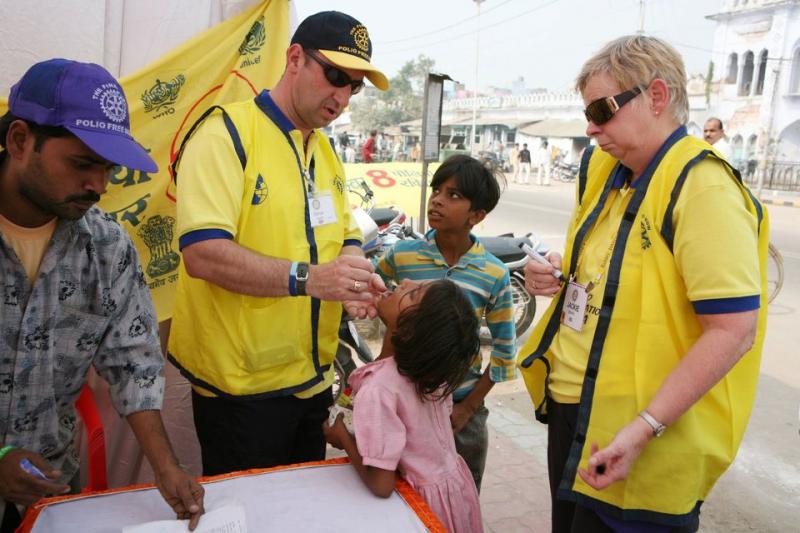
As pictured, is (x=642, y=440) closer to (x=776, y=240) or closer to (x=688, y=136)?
(x=688, y=136)

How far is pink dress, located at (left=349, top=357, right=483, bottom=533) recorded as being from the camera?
1729 millimetres

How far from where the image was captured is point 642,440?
1.53 metres

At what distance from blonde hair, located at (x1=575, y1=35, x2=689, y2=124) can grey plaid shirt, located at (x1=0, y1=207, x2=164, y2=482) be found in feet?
4.62

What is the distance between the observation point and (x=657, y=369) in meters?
1.60

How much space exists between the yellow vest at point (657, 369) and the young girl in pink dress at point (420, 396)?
1.19 feet

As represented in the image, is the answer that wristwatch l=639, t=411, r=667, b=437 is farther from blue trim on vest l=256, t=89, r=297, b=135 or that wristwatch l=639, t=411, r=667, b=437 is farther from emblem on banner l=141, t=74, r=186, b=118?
emblem on banner l=141, t=74, r=186, b=118

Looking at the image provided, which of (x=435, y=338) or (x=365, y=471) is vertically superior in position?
(x=435, y=338)

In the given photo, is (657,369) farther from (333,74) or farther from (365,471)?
(333,74)

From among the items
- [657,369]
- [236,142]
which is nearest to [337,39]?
[236,142]

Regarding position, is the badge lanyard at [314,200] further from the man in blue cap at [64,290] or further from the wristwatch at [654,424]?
the wristwatch at [654,424]

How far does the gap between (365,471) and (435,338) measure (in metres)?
0.41

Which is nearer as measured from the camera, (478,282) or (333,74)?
(333,74)

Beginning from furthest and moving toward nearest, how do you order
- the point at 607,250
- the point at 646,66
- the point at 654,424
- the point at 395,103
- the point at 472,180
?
the point at 395,103 < the point at 472,180 < the point at 607,250 < the point at 646,66 < the point at 654,424

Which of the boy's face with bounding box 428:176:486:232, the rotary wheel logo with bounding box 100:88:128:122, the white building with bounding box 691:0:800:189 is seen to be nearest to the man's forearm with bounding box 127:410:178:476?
the rotary wheel logo with bounding box 100:88:128:122
